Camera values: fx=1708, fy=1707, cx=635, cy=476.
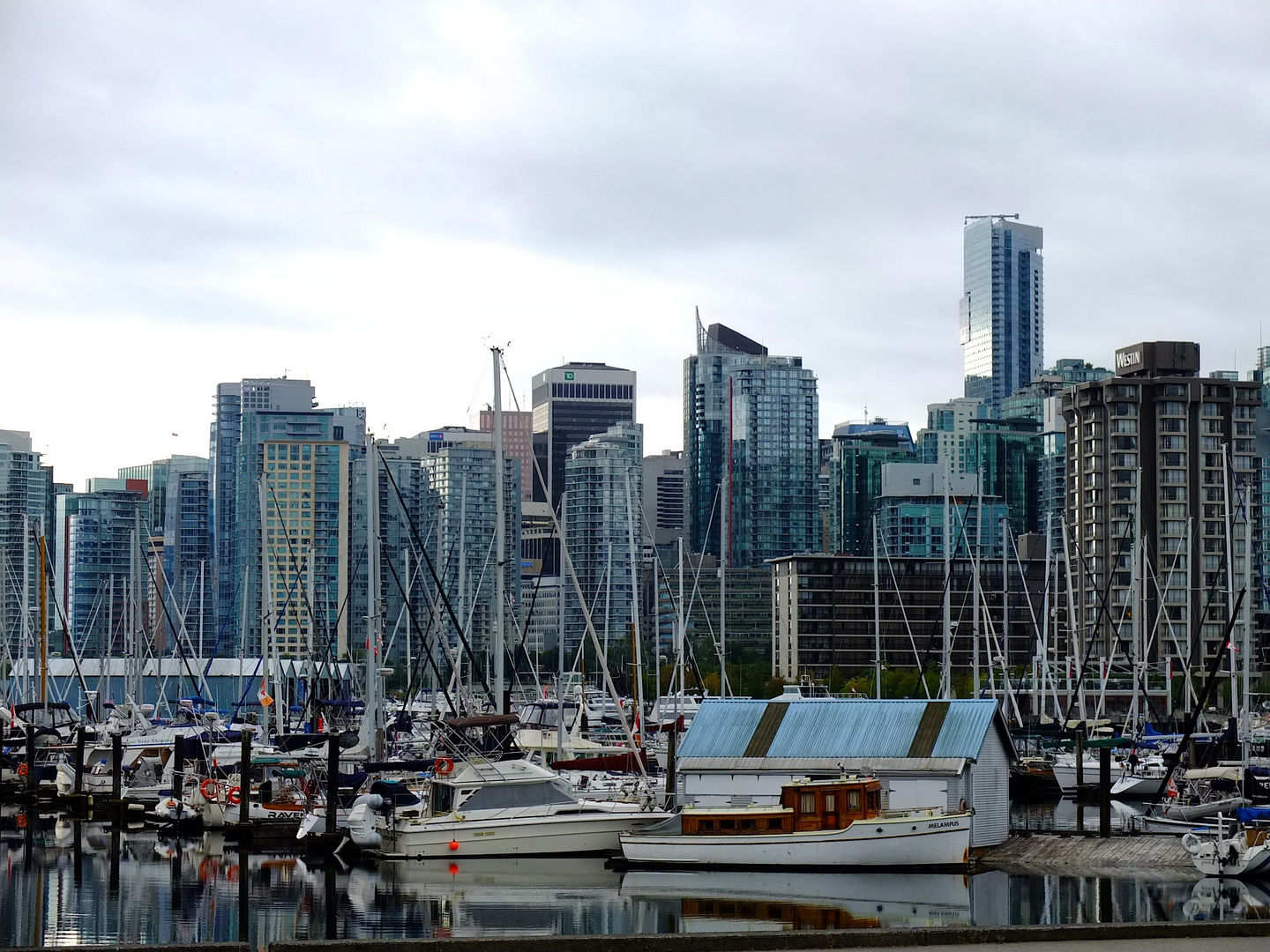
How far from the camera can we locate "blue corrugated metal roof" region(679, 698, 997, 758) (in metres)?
54.2

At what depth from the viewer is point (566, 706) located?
108 m

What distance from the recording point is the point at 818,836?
1993 inches

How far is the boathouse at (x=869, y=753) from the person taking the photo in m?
53.3

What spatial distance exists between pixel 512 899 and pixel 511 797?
10.1 meters

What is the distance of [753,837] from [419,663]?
51383 millimetres

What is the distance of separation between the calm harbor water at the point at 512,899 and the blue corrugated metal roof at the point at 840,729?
523 cm

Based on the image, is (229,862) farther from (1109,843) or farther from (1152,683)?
(1152,683)

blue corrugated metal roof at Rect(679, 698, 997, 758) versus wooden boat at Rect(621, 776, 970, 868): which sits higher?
blue corrugated metal roof at Rect(679, 698, 997, 758)

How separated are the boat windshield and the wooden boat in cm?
442

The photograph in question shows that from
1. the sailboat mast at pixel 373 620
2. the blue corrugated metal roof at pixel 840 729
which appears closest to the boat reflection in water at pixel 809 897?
the blue corrugated metal roof at pixel 840 729

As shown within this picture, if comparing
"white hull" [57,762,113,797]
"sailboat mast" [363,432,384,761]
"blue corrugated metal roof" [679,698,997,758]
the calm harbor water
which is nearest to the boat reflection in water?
the calm harbor water

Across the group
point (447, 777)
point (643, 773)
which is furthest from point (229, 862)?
point (643, 773)

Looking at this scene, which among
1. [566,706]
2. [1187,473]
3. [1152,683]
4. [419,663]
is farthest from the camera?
[1187,473]

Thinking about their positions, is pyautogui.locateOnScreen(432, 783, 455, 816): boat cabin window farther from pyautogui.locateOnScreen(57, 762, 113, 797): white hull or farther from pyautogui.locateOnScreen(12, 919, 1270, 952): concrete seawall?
pyautogui.locateOnScreen(12, 919, 1270, 952): concrete seawall
